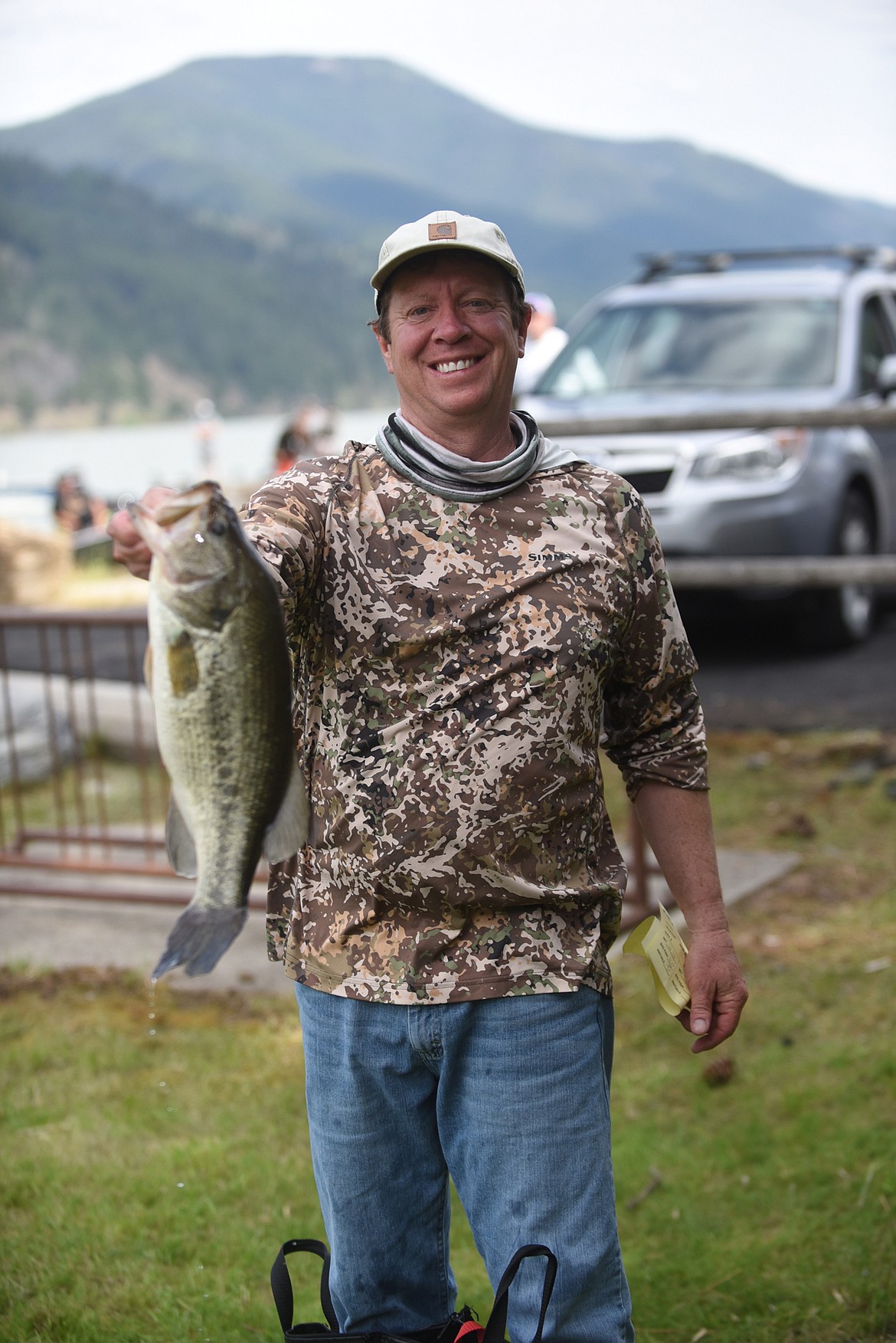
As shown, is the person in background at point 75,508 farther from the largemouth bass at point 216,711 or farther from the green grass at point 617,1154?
the largemouth bass at point 216,711

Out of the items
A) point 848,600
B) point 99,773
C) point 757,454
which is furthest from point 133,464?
point 99,773

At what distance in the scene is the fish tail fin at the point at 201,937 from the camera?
1809 mm

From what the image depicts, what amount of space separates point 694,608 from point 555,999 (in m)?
8.65

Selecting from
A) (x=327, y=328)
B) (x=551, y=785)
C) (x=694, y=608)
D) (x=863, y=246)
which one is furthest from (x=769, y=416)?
(x=327, y=328)

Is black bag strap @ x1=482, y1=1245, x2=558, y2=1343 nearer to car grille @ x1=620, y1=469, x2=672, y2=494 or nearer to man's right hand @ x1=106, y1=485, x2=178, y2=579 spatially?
man's right hand @ x1=106, y1=485, x2=178, y2=579

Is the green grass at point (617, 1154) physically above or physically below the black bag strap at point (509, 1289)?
below

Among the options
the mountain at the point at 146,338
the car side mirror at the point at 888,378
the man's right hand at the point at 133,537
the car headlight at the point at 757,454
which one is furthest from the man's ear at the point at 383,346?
the mountain at the point at 146,338

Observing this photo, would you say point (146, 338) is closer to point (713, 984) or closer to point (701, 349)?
point (701, 349)

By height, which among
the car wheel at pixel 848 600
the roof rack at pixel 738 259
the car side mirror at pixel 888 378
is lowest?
the car wheel at pixel 848 600

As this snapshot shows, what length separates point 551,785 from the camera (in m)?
2.22

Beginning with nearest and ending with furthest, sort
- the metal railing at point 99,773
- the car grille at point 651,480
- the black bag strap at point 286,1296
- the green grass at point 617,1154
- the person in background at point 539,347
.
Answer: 1. the black bag strap at point 286,1296
2. the green grass at point 617,1154
3. the metal railing at point 99,773
4. the car grille at point 651,480
5. the person in background at point 539,347

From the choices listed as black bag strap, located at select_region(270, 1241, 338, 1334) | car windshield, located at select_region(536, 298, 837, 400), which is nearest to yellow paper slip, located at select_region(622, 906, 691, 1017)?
black bag strap, located at select_region(270, 1241, 338, 1334)

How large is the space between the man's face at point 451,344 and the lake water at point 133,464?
22586 mm

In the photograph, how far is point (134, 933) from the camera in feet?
19.7
